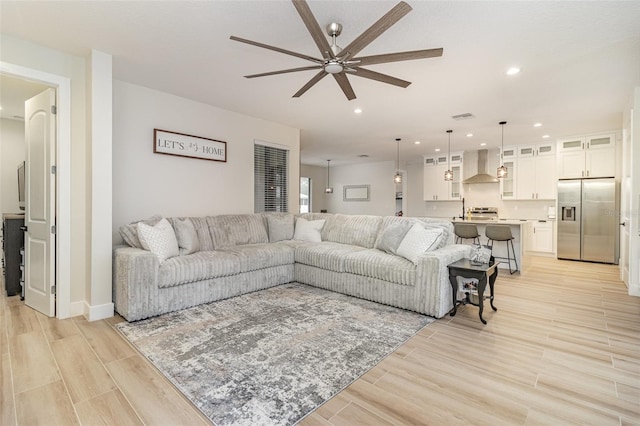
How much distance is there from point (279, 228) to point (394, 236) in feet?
6.22

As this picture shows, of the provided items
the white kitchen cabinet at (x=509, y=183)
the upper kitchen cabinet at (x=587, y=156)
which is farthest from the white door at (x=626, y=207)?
the white kitchen cabinet at (x=509, y=183)

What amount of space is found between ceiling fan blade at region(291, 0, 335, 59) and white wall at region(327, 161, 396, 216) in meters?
7.78

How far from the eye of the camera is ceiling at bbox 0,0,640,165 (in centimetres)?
A: 227

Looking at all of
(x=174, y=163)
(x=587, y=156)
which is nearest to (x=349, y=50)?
(x=174, y=163)

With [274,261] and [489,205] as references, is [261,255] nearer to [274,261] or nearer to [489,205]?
[274,261]

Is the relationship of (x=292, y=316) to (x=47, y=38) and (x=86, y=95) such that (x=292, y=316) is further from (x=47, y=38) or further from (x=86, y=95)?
(x=47, y=38)

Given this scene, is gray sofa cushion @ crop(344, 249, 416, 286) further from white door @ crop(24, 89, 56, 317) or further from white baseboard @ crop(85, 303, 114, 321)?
white door @ crop(24, 89, 56, 317)

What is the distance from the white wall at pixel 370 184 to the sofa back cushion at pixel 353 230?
206 inches

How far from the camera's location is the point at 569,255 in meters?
6.31

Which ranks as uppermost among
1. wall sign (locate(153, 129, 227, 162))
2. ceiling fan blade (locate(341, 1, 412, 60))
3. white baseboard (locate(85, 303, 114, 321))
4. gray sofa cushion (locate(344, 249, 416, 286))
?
ceiling fan blade (locate(341, 1, 412, 60))

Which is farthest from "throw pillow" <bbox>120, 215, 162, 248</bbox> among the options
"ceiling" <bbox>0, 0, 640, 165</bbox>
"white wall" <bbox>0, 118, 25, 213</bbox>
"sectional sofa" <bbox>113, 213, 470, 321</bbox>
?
"white wall" <bbox>0, 118, 25, 213</bbox>

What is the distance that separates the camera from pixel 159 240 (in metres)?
3.16

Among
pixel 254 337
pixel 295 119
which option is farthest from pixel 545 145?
pixel 254 337

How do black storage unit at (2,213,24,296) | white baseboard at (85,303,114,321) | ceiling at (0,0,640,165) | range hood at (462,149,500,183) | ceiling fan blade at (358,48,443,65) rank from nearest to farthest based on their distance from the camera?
ceiling fan blade at (358,48,443,65)
ceiling at (0,0,640,165)
white baseboard at (85,303,114,321)
black storage unit at (2,213,24,296)
range hood at (462,149,500,183)
